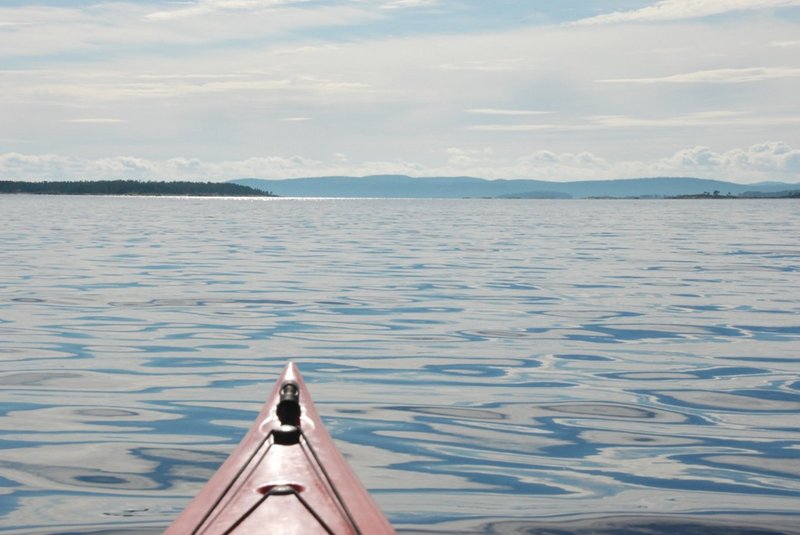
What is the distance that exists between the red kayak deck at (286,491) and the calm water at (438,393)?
1.20 m

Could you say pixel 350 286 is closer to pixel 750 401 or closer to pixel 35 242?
pixel 750 401

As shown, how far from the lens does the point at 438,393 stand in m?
12.4

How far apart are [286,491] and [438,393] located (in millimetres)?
6492

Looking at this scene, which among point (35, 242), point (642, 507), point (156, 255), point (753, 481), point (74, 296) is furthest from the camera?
point (35, 242)

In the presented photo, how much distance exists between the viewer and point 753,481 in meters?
8.77

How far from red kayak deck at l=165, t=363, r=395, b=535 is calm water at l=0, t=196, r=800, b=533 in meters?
1.20

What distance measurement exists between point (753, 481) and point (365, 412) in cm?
453

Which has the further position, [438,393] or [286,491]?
[438,393]

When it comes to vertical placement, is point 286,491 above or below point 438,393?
above

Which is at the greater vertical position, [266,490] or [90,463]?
[266,490]

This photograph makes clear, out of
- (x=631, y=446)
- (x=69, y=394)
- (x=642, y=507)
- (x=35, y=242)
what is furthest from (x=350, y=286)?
(x=35, y=242)

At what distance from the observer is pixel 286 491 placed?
601 centimetres

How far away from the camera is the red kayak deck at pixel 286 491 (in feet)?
18.6

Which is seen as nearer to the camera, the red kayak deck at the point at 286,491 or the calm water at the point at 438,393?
the red kayak deck at the point at 286,491
